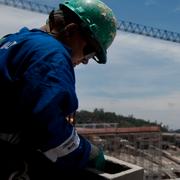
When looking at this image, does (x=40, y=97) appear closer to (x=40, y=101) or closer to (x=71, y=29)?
(x=40, y=101)

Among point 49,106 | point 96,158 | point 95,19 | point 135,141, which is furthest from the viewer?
point 135,141

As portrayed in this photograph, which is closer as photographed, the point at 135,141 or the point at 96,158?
the point at 96,158

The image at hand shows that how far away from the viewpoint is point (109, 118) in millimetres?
50188

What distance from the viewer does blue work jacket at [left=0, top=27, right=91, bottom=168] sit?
1.64 meters

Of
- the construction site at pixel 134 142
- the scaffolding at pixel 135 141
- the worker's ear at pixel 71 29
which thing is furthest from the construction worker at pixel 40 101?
the scaffolding at pixel 135 141

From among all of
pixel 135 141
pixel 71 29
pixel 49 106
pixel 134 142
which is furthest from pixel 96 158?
pixel 134 142

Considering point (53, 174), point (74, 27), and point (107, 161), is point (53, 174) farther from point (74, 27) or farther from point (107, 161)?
point (74, 27)

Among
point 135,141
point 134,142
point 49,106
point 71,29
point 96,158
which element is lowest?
point 134,142

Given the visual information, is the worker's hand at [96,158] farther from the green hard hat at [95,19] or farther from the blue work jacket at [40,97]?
the green hard hat at [95,19]

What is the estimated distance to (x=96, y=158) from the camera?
74.3 inches

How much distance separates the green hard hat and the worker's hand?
0.40m

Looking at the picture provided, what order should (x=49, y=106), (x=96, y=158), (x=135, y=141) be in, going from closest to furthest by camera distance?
(x=49, y=106)
(x=96, y=158)
(x=135, y=141)

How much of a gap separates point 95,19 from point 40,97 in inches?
19.0

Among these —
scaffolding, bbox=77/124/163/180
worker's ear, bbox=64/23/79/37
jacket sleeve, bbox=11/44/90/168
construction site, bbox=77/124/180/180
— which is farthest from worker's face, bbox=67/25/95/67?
scaffolding, bbox=77/124/163/180
